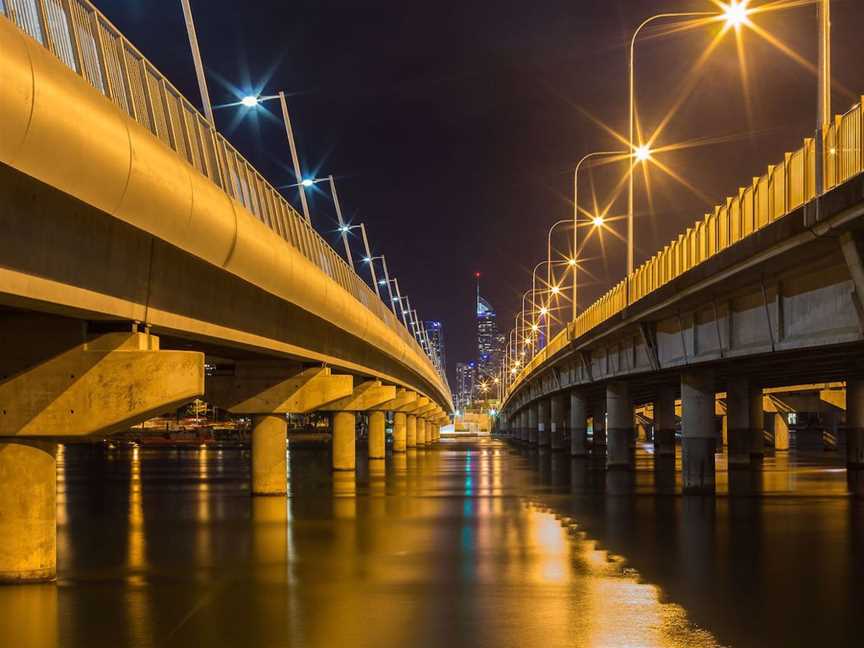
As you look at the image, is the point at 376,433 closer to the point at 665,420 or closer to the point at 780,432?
the point at 665,420

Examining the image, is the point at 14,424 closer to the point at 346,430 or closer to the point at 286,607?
the point at 286,607

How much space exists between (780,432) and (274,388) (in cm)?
7935

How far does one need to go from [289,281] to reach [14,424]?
10104mm

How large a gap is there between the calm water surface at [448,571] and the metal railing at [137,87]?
7.62 metres

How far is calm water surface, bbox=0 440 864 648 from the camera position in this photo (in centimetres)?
1762

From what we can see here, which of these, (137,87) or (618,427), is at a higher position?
(137,87)

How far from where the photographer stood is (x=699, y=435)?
44750mm

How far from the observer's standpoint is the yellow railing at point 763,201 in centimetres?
2402

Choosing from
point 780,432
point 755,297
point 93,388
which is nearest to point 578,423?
point 780,432

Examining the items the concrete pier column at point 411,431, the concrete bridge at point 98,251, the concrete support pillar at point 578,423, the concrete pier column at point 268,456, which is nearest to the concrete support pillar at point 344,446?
the concrete pier column at point 268,456

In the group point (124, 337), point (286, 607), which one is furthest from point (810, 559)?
point (124, 337)

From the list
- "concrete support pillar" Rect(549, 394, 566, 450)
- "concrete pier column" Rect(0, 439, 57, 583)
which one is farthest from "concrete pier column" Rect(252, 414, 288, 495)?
"concrete support pillar" Rect(549, 394, 566, 450)

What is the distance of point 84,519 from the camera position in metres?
35.4

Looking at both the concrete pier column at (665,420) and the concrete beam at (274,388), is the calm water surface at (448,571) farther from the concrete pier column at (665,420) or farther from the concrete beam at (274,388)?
the concrete pier column at (665,420)
